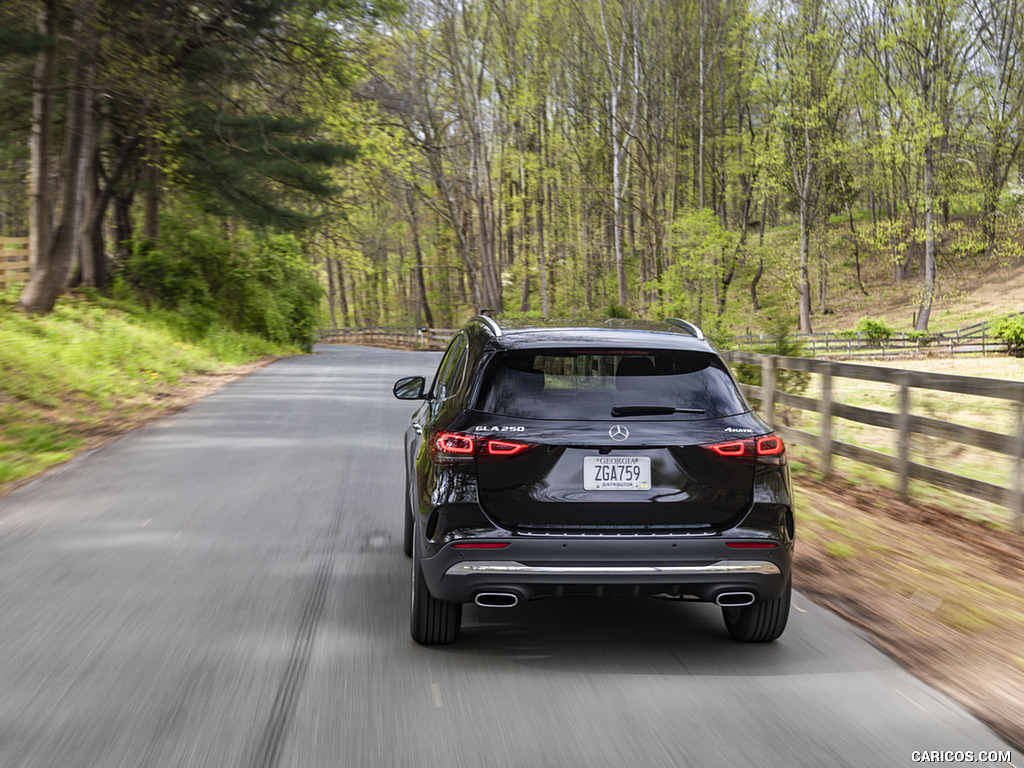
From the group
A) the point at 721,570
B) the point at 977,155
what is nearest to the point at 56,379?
the point at 721,570

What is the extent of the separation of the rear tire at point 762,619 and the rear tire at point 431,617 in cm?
142

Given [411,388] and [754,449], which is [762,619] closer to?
[754,449]

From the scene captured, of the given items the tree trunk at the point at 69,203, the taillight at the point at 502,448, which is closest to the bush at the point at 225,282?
the tree trunk at the point at 69,203

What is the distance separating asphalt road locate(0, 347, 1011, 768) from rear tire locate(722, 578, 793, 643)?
6cm

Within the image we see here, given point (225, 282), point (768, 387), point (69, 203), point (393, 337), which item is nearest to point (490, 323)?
point (768, 387)

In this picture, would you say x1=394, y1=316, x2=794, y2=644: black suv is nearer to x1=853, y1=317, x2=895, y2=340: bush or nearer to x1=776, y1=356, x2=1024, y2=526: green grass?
x1=776, y1=356, x2=1024, y2=526: green grass

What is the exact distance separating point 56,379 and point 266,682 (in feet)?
38.2

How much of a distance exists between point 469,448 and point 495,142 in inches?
1621

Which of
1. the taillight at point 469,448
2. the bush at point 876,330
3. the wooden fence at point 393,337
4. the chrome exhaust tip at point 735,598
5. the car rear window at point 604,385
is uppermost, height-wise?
the car rear window at point 604,385

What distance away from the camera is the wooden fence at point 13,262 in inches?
938

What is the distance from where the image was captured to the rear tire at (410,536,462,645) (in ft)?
14.9

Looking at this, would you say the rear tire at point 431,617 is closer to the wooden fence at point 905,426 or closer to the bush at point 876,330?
the wooden fence at point 905,426

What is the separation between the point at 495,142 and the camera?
143 ft

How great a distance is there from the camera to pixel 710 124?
157 ft
